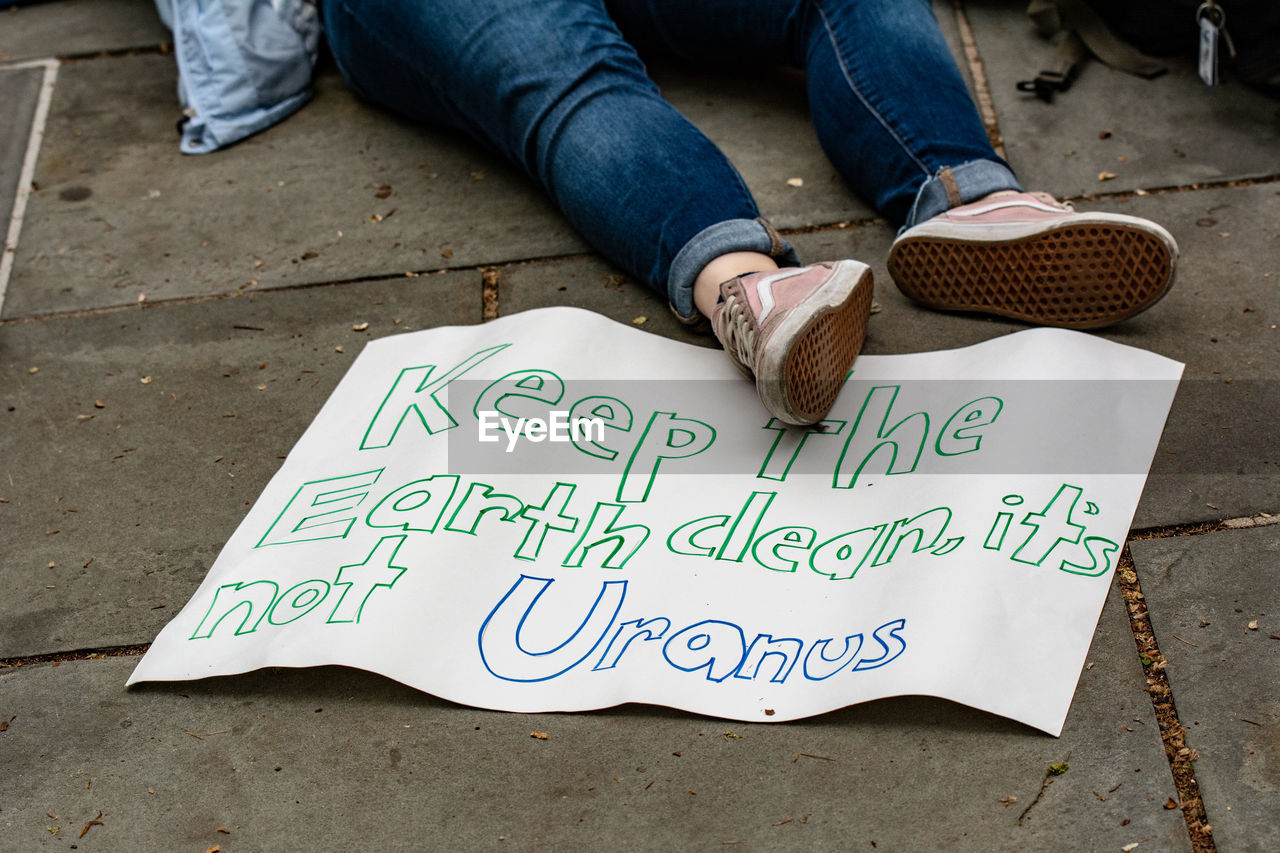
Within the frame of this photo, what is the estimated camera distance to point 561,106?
1.52m

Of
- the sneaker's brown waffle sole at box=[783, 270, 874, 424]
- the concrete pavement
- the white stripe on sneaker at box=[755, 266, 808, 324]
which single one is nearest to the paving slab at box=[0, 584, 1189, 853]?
the concrete pavement

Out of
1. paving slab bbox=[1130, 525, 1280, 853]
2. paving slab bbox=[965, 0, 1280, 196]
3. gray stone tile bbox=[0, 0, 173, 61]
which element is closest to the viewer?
paving slab bbox=[1130, 525, 1280, 853]

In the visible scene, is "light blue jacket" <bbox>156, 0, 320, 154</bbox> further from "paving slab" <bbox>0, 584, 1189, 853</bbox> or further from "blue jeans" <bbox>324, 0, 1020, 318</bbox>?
"paving slab" <bbox>0, 584, 1189, 853</bbox>

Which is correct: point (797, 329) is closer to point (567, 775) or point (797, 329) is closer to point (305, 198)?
point (567, 775)

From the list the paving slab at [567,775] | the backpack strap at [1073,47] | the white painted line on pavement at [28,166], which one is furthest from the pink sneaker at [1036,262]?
the white painted line on pavement at [28,166]

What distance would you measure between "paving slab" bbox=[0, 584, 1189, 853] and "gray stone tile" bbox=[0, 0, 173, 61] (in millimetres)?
1671

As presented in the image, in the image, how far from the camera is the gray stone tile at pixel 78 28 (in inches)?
90.2

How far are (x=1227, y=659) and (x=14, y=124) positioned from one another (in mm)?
2170

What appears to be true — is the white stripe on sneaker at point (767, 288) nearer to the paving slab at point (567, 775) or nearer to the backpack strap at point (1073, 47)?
the paving slab at point (567, 775)

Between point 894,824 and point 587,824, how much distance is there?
0.86ft

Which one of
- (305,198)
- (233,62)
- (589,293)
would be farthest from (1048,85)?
(233,62)

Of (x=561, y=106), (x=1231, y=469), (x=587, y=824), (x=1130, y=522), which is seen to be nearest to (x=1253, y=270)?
(x=1231, y=469)

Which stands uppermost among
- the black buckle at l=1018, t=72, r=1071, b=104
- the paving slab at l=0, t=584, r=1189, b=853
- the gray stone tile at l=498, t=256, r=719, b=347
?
the black buckle at l=1018, t=72, r=1071, b=104

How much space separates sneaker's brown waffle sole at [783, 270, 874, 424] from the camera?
121 cm
